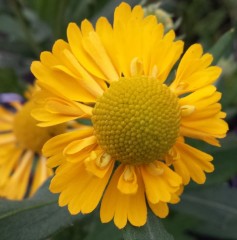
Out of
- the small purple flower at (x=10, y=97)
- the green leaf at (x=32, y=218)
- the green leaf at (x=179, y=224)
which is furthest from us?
the small purple flower at (x=10, y=97)

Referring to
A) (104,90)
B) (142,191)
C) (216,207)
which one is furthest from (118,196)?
(216,207)

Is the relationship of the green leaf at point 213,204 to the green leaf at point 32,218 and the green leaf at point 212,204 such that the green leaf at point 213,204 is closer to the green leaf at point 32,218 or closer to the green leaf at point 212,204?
the green leaf at point 212,204

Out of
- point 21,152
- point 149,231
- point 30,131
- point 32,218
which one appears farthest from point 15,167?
point 149,231

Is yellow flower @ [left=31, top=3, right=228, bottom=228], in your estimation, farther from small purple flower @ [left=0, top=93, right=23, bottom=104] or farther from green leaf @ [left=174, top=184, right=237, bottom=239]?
small purple flower @ [left=0, top=93, right=23, bottom=104]

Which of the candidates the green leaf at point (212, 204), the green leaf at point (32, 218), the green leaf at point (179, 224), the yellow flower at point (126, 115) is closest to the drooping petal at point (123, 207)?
the yellow flower at point (126, 115)

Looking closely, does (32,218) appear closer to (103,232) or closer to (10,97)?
(103,232)

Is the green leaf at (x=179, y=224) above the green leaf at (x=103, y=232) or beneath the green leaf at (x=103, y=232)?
beneath

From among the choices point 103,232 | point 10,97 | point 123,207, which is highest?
point 10,97
